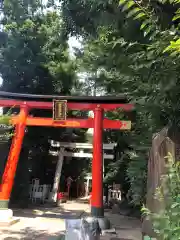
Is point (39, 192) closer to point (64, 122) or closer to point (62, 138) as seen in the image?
point (62, 138)

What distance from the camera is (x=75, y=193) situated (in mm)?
19516

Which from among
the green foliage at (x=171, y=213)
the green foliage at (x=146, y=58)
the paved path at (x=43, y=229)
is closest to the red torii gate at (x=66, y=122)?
the paved path at (x=43, y=229)

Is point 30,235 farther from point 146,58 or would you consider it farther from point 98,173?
point 146,58

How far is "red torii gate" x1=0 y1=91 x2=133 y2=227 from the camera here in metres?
9.52

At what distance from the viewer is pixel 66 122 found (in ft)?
34.7

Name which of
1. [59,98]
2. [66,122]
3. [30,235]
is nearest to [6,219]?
[30,235]

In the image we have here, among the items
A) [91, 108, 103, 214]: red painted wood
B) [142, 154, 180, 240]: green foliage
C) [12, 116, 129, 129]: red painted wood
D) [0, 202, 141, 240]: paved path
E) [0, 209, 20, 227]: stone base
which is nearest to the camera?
[142, 154, 180, 240]: green foliage

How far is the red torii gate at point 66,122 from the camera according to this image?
9.52m

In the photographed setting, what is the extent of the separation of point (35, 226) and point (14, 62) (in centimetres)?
686

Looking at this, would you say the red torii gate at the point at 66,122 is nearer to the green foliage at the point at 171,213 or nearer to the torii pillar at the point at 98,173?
the torii pillar at the point at 98,173

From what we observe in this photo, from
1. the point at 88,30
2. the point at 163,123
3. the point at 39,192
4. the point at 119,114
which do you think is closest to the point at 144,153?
the point at 163,123

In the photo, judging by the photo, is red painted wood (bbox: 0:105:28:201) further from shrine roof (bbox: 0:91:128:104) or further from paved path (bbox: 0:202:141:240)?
paved path (bbox: 0:202:141:240)

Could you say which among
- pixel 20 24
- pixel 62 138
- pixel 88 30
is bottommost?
pixel 62 138

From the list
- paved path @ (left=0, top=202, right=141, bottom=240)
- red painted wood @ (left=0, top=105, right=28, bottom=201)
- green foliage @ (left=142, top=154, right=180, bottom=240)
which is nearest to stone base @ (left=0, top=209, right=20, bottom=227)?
paved path @ (left=0, top=202, right=141, bottom=240)
